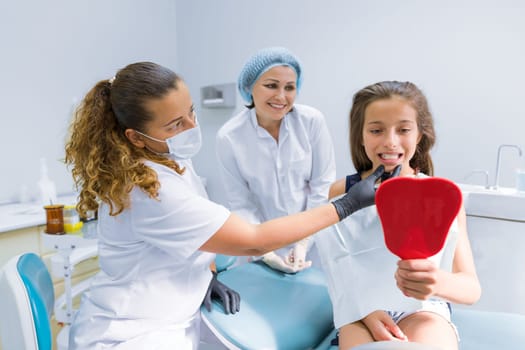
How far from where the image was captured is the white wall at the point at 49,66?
2008 mm

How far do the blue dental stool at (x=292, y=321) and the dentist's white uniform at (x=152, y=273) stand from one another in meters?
0.11

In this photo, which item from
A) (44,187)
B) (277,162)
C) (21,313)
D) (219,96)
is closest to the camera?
(21,313)

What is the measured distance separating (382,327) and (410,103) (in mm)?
603

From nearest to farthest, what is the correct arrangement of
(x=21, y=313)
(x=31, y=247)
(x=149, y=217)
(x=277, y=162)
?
(x=21, y=313), (x=149, y=217), (x=277, y=162), (x=31, y=247)

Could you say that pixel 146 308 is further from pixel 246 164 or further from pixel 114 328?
pixel 246 164

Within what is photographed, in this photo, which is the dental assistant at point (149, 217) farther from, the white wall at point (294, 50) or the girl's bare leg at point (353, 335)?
the white wall at point (294, 50)

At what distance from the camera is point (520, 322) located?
1.06 m

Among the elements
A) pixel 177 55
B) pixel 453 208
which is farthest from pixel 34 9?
pixel 453 208

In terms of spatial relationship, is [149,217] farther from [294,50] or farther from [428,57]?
[294,50]

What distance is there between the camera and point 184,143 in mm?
1012

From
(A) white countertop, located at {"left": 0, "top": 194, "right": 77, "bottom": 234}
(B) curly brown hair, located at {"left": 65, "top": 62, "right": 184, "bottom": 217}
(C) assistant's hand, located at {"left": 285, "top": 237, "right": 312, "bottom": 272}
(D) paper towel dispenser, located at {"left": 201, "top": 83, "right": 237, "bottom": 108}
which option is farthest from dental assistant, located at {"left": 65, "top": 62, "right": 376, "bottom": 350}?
(D) paper towel dispenser, located at {"left": 201, "top": 83, "right": 237, "bottom": 108}

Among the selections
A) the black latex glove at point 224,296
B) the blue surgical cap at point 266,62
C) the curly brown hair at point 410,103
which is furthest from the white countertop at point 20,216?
the curly brown hair at point 410,103

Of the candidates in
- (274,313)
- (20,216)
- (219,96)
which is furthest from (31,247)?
(219,96)

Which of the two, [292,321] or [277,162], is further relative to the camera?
[277,162]
